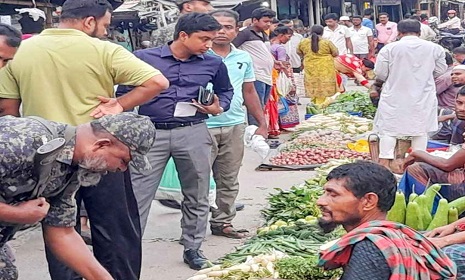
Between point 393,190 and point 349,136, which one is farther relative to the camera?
point 349,136

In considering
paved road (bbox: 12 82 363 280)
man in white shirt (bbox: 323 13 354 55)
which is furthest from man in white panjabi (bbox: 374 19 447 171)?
man in white shirt (bbox: 323 13 354 55)

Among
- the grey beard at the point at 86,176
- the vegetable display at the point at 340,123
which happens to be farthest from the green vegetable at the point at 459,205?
the vegetable display at the point at 340,123

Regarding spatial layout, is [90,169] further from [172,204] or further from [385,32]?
[385,32]

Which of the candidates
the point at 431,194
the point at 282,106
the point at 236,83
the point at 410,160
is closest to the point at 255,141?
the point at 236,83

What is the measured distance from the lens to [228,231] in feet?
20.8

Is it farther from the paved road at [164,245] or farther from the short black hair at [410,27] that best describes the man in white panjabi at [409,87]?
the paved road at [164,245]

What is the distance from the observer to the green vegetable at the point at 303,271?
176 inches

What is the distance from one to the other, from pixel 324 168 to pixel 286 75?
Answer: 3863mm

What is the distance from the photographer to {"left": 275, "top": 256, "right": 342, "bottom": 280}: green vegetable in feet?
14.7

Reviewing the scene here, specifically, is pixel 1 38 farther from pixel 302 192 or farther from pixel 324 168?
pixel 324 168

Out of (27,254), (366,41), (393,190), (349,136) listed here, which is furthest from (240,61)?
(366,41)

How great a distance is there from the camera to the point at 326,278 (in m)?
4.51

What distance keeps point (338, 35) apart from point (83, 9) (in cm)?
1292

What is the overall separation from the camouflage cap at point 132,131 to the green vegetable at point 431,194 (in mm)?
2354
